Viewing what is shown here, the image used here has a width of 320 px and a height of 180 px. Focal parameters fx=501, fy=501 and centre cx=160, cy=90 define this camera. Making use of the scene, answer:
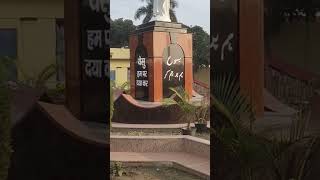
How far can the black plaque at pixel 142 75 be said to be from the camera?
10.4 metres

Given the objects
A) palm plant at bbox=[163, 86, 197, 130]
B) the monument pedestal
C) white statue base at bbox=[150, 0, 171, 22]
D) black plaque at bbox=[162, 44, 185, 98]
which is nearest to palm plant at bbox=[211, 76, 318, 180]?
palm plant at bbox=[163, 86, 197, 130]

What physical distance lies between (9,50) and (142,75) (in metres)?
6.36

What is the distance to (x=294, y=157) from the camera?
3559 millimetres

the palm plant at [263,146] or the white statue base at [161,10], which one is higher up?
the white statue base at [161,10]

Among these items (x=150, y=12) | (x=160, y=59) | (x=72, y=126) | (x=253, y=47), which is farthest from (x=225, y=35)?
(x=150, y=12)

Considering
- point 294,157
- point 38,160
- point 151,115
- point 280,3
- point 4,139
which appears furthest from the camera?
point 151,115

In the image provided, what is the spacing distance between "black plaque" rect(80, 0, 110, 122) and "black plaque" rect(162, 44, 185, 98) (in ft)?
19.3

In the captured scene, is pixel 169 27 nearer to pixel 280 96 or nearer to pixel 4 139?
pixel 280 96

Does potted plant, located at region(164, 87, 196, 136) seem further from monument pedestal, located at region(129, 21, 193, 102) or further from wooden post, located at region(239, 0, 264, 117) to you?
wooden post, located at region(239, 0, 264, 117)

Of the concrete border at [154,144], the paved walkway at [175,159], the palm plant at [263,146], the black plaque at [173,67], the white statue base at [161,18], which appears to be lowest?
the paved walkway at [175,159]

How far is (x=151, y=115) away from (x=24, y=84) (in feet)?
18.3

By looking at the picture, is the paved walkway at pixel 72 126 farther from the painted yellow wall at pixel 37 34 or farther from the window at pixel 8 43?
the window at pixel 8 43

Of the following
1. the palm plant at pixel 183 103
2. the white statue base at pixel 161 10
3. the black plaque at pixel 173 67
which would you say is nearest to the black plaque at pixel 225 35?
the palm plant at pixel 183 103

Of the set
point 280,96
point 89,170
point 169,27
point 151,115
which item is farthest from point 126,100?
point 280,96
